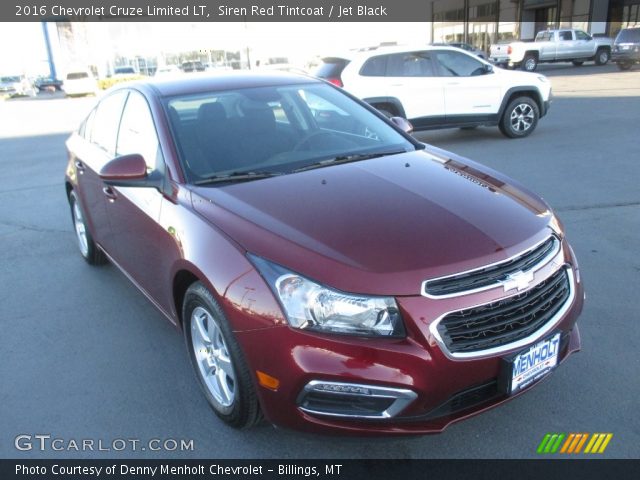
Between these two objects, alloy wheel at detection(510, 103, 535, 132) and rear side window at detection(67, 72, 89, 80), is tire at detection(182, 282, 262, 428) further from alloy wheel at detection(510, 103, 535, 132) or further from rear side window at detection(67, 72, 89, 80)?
rear side window at detection(67, 72, 89, 80)

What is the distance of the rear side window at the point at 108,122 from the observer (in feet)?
13.8

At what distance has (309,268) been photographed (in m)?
2.31

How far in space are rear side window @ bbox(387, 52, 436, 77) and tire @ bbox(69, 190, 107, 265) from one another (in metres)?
6.66

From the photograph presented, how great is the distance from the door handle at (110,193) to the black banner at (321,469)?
1772 mm

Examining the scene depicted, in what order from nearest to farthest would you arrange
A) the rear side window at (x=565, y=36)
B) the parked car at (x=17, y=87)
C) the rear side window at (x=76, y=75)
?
the rear side window at (x=565, y=36), the rear side window at (x=76, y=75), the parked car at (x=17, y=87)

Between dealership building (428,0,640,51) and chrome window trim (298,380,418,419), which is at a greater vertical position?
dealership building (428,0,640,51)

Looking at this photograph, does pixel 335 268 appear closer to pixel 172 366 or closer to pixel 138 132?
pixel 172 366

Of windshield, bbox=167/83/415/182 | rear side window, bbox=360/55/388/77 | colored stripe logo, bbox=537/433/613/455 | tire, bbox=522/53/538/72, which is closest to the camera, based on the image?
colored stripe logo, bbox=537/433/613/455

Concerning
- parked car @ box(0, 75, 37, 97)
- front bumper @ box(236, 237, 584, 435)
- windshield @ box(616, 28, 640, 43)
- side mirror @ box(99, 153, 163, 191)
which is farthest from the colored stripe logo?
parked car @ box(0, 75, 37, 97)

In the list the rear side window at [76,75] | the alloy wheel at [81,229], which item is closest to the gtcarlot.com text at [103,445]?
the alloy wheel at [81,229]

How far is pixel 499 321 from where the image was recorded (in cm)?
236

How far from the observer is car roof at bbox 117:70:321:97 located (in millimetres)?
3746

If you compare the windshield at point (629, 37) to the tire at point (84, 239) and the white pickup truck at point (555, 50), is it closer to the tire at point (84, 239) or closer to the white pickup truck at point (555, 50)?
the white pickup truck at point (555, 50)

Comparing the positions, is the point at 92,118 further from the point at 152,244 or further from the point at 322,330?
the point at 322,330
